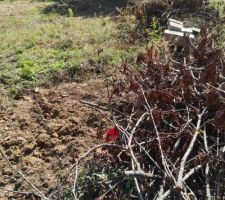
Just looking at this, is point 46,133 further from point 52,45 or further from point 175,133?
point 52,45

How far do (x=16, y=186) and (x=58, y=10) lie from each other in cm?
640

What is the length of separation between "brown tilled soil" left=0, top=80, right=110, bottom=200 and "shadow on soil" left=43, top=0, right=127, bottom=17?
4004mm

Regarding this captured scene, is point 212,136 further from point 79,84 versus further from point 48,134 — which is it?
point 79,84

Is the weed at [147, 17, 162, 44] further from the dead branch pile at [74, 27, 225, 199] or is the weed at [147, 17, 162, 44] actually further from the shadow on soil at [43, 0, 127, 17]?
the dead branch pile at [74, 27, 225, 199]

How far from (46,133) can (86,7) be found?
5.73 metres

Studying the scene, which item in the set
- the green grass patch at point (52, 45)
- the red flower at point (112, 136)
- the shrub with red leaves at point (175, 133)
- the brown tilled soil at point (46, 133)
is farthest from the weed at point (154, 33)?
the red flower at point (112, 136)

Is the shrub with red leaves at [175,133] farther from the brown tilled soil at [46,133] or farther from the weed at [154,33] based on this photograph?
the weed at [154,33]

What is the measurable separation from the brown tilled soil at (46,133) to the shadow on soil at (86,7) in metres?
4.00

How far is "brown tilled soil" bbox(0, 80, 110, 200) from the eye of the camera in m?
4.32

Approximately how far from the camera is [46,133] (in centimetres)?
489

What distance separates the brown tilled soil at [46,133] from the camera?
4324 mm

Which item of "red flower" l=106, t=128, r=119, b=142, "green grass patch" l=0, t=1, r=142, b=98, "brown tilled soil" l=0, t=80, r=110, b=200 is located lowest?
"brown tilled soil" l=0, t=80, r=110, b=200

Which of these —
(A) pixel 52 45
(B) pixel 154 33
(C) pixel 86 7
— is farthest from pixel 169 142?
(C) pixel 86 7

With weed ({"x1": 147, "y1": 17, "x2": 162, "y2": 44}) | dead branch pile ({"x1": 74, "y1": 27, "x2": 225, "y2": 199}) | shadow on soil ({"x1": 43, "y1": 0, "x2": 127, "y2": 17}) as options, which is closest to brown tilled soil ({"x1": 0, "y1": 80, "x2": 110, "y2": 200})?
dead branch pile ({"x1": 74, "y1": 27, "x2": 225, "y2": 199})
